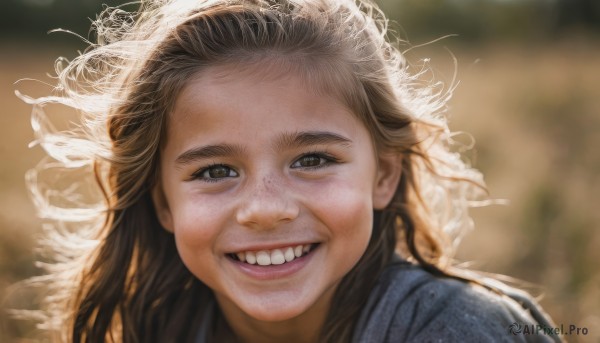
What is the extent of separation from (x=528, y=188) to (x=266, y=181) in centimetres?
354

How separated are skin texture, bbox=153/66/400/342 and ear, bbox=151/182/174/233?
184 millimetres

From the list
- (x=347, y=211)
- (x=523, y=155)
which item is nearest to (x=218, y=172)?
(x=347, y=211)

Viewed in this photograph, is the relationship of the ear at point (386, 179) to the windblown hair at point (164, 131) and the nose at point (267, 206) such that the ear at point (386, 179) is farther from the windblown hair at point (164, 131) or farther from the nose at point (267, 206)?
the nose at point (267, 206)

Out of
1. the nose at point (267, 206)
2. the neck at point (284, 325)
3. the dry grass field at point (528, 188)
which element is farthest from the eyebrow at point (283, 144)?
the dry grass field at point (528, 188)

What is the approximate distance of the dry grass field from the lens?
352 centimetres

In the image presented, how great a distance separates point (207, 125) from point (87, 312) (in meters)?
0.96

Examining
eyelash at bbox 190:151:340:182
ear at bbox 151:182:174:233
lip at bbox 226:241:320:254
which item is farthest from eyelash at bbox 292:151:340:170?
ear at bbox 151:182:174:233

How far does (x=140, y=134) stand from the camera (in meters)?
2.39

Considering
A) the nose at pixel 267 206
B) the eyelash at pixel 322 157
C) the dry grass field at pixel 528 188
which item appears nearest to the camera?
the nose at pixel 267 206

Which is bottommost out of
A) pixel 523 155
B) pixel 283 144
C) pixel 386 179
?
pixel 523 155

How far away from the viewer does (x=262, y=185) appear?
2.12m

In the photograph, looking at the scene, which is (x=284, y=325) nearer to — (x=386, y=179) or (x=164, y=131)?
(x=386, y=179)

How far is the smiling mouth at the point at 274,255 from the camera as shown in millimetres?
2219

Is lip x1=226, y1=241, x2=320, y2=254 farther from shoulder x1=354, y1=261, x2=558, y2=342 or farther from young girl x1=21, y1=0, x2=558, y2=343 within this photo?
Answer: shoulder x1=354, y1=261, x2=558, y2=342
